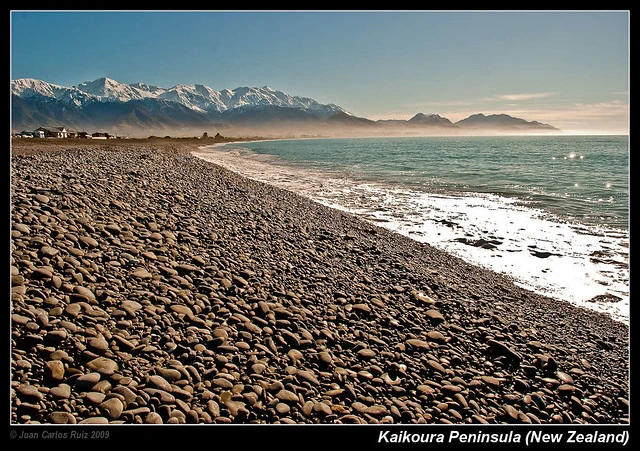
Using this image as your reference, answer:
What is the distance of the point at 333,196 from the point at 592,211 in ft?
47.9

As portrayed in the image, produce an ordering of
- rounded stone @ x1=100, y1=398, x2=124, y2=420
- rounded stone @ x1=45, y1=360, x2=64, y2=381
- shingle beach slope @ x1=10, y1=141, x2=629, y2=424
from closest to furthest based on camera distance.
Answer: rounded stone @ x1=100, y1=398, x2=124, y2=420
rounded stone @ x1=45, y1=360, x2=64, y2=381
shingle beach slope @ x1=10, y1=141, x2=629, y2=424

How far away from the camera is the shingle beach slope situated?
4121 mm

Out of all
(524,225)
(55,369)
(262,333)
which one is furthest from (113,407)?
(524,225)

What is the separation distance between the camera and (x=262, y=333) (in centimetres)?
552

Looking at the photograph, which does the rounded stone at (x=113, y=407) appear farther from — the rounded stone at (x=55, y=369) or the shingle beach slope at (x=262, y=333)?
the rounded stone at (x=55, y=369)

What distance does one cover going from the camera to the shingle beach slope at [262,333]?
4.12 metres

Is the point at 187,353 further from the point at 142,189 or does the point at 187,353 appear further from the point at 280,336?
the point at 142,189

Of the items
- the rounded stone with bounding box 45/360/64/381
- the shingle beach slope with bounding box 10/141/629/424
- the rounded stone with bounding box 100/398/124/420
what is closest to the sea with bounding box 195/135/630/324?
the shingle beach slope with bounding box 10/141/629/424

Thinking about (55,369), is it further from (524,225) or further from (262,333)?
(524,225)

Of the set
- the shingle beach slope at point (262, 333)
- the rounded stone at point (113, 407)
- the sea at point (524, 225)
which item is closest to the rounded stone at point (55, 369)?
the shingle beach slope at point (262, 333)

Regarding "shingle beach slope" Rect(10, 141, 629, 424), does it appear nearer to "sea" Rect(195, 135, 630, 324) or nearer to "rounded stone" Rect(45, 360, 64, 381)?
"rounded stone" Rect(45, 360, 64, 381)

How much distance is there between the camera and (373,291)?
24.8ft
